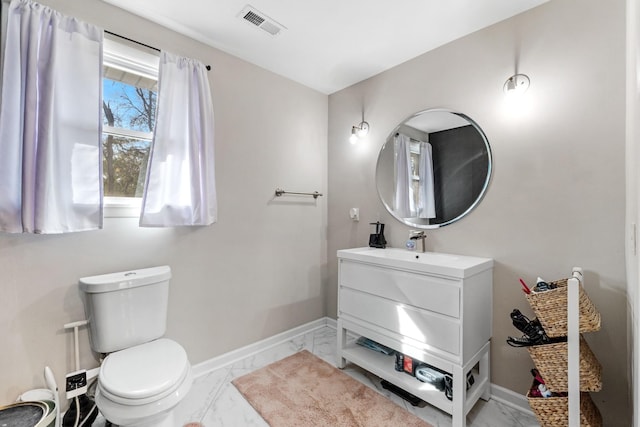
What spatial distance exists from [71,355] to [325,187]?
7.62 ft

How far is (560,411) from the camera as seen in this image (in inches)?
52.9

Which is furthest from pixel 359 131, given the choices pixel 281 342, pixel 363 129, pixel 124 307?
pixel 124 307

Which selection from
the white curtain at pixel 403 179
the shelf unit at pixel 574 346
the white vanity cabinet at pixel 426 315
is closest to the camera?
the shelf unit at pixel 574 346

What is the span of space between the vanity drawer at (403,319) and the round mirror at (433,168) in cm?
73

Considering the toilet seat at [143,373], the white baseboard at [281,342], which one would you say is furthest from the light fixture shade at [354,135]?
the toilet seat at [143,373]

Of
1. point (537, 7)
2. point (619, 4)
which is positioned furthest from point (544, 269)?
point (537, 7)

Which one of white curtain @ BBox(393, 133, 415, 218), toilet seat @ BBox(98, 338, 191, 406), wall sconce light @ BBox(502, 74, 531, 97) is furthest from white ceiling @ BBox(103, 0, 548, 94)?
toilet seat @ BBox(98, 338, 191, 406)

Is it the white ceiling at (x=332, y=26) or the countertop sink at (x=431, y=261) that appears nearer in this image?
the countertop sink at (x=431, y=261)

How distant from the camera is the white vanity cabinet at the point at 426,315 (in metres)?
1.60

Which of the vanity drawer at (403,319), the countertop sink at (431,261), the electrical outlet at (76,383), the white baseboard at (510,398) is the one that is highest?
the countertop sink at (431,261)

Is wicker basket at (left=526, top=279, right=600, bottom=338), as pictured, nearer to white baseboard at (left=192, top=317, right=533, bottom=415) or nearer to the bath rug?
white baseboard at (left=192, top=317, right=533, bottom=415)

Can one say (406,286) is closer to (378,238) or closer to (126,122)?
(378,238)

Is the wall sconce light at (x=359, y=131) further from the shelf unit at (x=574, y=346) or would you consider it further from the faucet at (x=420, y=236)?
the shelf unit at (x=574, y=346)

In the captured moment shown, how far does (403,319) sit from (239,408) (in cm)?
116
